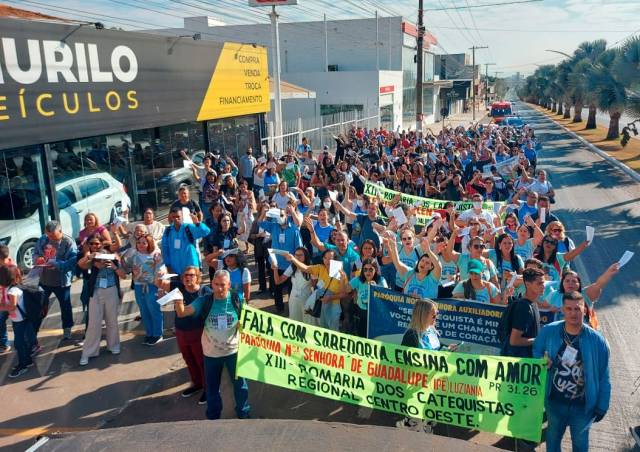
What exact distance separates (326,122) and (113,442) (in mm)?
27178

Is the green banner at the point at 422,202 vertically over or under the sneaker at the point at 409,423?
over

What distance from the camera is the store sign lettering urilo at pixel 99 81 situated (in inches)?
401

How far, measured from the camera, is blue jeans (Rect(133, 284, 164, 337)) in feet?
23.3

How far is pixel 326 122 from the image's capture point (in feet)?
96.8

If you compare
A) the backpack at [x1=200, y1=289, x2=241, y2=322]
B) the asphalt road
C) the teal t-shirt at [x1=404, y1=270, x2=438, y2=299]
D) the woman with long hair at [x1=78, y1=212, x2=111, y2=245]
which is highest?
the woman with long hair at [x1=78, y1=212, x2=111, y2=245]

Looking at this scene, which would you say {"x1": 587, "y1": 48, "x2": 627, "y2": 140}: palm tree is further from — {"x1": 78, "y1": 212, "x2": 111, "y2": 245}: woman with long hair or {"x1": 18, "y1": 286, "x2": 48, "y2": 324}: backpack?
{"x1": 18, "y1": 286, "x2": 48, "y2": 324}: backpack

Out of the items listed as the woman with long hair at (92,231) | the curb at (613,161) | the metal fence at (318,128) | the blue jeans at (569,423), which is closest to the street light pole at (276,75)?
the metal fence at (318,128)

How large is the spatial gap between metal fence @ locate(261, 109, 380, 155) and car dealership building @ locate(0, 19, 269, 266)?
449cm

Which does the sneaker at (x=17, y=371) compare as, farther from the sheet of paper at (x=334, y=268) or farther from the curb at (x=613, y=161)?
the curb at (x=613, y=161)

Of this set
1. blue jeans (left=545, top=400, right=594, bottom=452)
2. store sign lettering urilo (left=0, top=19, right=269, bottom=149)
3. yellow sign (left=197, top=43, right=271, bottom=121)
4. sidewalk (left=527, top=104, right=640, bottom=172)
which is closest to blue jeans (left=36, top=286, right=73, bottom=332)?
store sign lettering urilo (left=0, top=19, right=269, bottom=149)

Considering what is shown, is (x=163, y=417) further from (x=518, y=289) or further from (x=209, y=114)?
(x=209, y=114)

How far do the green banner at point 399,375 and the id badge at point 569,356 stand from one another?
21 centimetres

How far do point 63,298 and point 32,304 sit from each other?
0.76 meters

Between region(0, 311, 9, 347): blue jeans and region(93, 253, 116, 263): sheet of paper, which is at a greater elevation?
region(93, 253, 116, 263): sheet of paper
